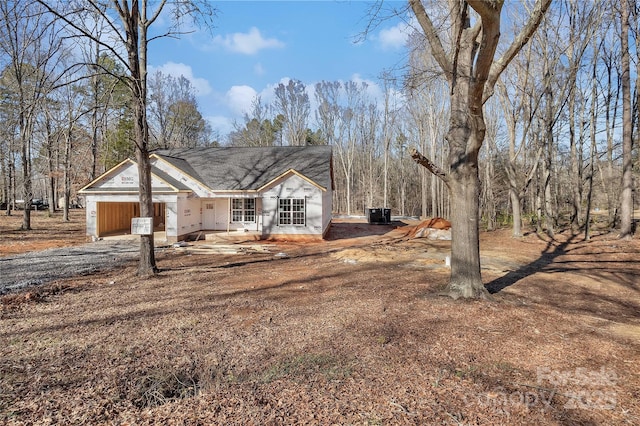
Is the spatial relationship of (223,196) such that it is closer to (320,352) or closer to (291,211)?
(291,211)

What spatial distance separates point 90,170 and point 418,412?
3200 centimetres

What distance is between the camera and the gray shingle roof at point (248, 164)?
1720cm

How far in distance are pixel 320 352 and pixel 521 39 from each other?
5510mm

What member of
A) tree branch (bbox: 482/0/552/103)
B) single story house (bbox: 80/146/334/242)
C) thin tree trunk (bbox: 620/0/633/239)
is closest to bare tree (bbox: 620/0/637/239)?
thin tree trunk (bbox: 620/0/633/239)

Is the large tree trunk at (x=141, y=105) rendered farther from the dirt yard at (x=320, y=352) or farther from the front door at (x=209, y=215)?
the front door at (x=209, y=215)

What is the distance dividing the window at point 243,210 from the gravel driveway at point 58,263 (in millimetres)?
5232

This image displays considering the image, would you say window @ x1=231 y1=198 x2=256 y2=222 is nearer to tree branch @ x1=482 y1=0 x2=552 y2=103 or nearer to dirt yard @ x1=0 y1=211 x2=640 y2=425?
dirt yard @ x1=0 y1=211 x2=640 y2=425

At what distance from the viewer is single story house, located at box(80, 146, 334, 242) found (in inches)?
585

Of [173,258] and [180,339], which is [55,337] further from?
[173,258]

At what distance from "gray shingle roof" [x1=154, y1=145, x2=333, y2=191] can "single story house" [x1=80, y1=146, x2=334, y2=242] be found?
0.18ft

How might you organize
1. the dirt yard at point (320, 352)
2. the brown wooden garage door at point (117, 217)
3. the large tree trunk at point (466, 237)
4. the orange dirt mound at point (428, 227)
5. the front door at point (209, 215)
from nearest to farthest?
the dirt yard at point (320, 352) → the large tree trunk at point (466, 237) → the brown wooden garage door at point (117, 217) → the orange dirt mound at point (428, 227) → the front door at point (209, 215)

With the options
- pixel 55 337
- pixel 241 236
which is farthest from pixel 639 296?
pixel 241 236

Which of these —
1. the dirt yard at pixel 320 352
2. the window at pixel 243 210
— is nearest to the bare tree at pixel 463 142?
the dirt yard at pixel 320 352

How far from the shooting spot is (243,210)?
686 inches
